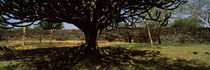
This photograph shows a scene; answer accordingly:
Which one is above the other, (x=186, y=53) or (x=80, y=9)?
(x=80, y=9)

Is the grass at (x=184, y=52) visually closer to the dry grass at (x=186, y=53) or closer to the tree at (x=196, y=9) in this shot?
the dry grass at (x=186, y=53)

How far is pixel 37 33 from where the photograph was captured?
2423 cm

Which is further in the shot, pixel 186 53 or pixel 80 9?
pixel 186 53

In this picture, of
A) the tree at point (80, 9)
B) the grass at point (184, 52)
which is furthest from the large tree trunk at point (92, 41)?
the grass at point (184, 52)

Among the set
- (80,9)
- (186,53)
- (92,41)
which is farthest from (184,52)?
(80,9)

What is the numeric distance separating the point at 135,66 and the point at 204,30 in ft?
56.5

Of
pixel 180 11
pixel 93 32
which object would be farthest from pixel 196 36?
pixel 93 32

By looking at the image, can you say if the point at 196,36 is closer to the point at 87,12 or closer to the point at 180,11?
the point at 180,11

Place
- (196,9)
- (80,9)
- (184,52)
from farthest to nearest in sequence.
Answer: (196,9) → (184,52) → (80,9)

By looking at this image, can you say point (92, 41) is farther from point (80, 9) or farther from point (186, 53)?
point (186, 53)

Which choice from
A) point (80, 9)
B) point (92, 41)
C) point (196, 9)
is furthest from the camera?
point (196, 9)

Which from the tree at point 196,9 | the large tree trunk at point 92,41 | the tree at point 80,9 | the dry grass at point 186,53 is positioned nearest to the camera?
the tree at point 80,9

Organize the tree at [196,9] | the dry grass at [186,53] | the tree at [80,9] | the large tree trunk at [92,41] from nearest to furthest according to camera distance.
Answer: the tree at [80,9] < the dry grass at [186,53] < the large tree trunk at [92,41] < the tree at [196,9]

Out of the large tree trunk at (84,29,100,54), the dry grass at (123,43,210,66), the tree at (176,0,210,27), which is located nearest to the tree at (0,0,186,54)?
the large tree trunk at (84,29,100,54)
